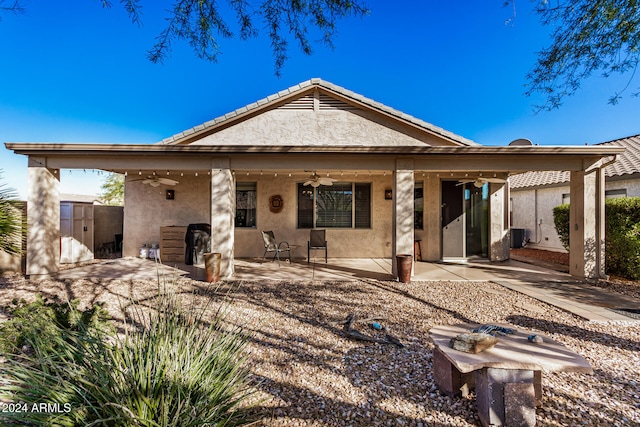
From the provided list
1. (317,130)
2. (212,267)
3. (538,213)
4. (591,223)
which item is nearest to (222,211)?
(212,267)

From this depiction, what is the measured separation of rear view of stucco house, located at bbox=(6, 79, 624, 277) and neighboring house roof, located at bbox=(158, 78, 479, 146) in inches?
1.2

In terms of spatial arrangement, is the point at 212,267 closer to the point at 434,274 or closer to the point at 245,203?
the point at 245,203

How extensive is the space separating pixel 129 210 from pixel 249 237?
12.4 feet

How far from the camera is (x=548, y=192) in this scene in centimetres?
1152

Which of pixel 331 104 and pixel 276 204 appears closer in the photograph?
pixel 331 104

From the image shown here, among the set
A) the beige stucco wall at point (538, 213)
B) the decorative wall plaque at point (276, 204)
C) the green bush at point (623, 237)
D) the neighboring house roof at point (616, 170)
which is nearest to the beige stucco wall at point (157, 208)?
the decorative wall plaque at point (276, 204)

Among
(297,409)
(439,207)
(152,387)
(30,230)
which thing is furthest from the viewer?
(439,207)

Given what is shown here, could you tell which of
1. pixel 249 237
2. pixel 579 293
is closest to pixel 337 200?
pixel 249 237

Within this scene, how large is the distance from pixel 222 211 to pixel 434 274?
17.1 feet

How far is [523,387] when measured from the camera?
6.51ft

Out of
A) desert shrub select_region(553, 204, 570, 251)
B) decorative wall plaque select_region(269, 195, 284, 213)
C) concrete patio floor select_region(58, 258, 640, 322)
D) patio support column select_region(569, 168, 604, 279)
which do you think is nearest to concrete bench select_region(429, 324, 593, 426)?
concrete patio floor select_region(58, 258, 640, 322)

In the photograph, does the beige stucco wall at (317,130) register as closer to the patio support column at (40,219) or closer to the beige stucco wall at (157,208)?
the beige stucco wall at (157,208)

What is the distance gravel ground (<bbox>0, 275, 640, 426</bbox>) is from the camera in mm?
2127

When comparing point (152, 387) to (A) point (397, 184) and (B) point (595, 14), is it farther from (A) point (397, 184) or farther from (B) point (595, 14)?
(B) point (595, 14)
